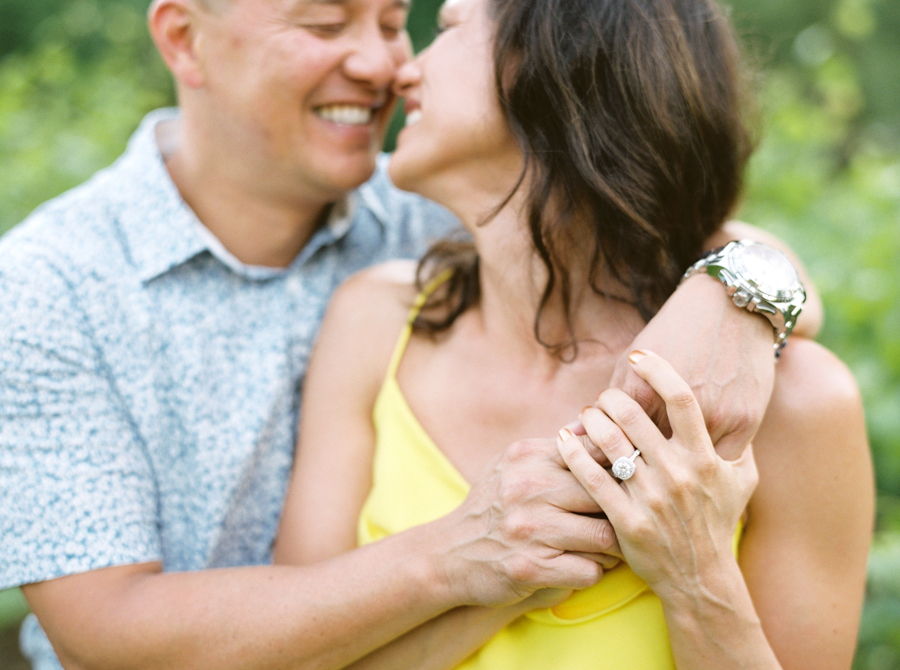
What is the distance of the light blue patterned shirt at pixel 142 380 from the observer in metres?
1.97

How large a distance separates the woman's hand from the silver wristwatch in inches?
9.9

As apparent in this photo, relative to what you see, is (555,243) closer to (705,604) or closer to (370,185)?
(705,604)

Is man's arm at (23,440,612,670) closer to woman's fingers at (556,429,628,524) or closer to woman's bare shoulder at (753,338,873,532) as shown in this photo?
woman's fingers at (556,429,628,524)

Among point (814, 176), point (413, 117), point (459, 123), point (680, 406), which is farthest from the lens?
point (814, 176)

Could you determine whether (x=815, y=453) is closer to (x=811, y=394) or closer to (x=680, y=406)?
(x=811, y=394)

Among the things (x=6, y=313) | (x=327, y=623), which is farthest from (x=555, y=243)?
(x=6, y=313)

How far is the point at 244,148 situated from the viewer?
241 cm

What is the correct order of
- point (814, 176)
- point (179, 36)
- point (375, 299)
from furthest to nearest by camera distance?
1. point (814, 176)
2. point (179, 36)
3. point (375, 299)

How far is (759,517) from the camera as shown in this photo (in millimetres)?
1826

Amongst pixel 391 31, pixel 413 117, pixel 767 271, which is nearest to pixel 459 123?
pixel 413 117

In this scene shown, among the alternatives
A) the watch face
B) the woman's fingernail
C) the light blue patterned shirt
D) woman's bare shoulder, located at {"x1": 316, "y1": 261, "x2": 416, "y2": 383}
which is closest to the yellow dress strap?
woman's bare shoulder, located at {"x1": 316, "y1": 261, "x2": 416, "y2": 383}

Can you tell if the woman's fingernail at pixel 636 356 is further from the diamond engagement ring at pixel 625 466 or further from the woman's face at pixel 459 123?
the woman's face at pixel 459 123

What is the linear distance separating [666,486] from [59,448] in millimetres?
1414

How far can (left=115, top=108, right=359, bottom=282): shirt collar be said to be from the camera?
234cm
